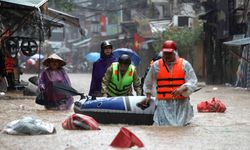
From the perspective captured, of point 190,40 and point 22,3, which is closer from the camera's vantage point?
point 22,3

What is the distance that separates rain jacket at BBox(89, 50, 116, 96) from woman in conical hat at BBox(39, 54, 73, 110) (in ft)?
3.90

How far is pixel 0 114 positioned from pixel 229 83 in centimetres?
1723

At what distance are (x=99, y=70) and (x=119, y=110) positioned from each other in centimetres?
200

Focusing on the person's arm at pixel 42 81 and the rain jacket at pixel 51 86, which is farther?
the rain jacket at pixel 51 86

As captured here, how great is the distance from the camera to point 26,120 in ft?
25.2

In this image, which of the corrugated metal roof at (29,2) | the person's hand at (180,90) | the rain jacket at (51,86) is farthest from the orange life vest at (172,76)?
the corrugated metal roof at (29,2)

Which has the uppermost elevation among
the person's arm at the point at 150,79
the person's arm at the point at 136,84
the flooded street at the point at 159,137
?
the person's arm at the point at 150,79

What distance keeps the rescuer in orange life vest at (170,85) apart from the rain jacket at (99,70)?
2128 mm

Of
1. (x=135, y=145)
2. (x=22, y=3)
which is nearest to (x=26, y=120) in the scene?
(x=135, y=145)

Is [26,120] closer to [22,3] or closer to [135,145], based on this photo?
[135,145]

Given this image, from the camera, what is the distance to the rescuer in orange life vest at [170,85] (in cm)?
824

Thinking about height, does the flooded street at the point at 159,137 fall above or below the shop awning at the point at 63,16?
below

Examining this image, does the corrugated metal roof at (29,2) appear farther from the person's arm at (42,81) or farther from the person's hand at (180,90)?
the person's hand at (180,90)

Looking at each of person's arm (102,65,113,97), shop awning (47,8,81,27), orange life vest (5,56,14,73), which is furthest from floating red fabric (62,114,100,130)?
shop awning (47,8,81,27)
